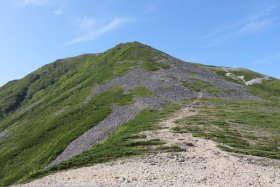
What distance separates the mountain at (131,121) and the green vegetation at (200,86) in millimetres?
308

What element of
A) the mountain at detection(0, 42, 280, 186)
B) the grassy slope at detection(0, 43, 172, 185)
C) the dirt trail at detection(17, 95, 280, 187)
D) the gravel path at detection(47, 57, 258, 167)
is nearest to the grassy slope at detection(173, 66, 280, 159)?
the mountain at detection(0, 42, 280, 186)

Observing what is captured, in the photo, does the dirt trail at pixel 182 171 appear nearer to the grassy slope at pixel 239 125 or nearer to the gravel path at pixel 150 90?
the grassy slope at pixel 239 125

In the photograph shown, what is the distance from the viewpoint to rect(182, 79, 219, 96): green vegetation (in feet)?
343

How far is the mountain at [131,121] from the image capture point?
47625 millimetres

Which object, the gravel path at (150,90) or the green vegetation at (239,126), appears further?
the gravel path at (150,90)

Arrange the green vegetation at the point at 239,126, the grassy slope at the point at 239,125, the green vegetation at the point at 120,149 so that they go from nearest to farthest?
the green vegetation at the point at 120,149 → the green vegetation at the point at 239,126 → the grassy slope at the point at 239,125

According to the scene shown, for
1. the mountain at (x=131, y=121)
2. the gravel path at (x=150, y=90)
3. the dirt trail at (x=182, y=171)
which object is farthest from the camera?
the gravel path at (x=150, y=90)

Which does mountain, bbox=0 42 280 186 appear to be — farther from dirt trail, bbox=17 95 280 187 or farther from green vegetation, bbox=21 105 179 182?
dirt trail, bbox=17 95 280 187

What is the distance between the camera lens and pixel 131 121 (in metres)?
67.4

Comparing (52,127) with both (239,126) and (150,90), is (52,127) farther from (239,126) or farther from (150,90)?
(239,126)

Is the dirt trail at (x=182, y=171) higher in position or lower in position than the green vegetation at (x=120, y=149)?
lower

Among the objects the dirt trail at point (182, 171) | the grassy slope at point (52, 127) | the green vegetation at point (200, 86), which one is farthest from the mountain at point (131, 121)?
the dirt trail at point (182, 171)

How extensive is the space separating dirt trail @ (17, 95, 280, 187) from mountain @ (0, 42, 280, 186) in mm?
2851

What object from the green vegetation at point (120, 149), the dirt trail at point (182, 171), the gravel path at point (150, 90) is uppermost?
the gravel path at point (150, 90)
